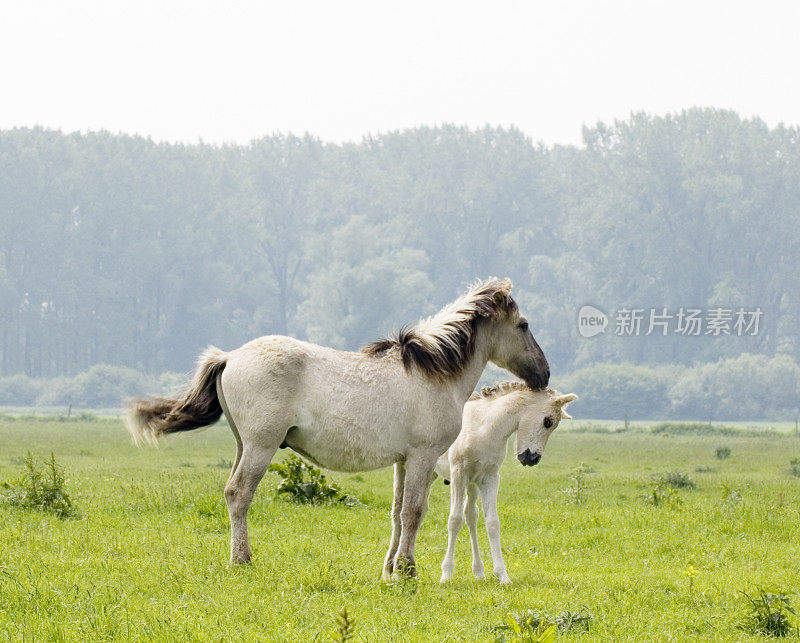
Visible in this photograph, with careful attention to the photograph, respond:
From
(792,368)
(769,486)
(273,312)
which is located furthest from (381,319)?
(769,486)

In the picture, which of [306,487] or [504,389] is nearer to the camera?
[504,389]

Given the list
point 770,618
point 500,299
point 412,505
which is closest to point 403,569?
point 412,505

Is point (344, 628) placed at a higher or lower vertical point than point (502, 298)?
lower

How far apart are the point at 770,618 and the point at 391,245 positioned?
96.6 m

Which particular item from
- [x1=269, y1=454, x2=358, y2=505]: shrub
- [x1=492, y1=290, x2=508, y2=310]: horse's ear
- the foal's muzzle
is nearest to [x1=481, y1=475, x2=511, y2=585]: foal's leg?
the foal's muzzle

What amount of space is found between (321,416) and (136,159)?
97459 mm

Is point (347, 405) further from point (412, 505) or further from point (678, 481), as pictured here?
point (678, 481)

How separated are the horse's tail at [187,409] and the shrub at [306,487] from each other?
594 centimetres

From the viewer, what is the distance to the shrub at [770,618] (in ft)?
24.7

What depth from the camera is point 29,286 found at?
285 ft

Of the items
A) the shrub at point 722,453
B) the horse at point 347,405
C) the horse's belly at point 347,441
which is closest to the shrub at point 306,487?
the horse at point 347,405

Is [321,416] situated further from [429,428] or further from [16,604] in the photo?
[16,604]

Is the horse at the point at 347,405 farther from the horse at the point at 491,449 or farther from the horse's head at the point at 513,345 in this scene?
the horse at the point at 491,449

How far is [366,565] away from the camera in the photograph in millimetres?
9859
